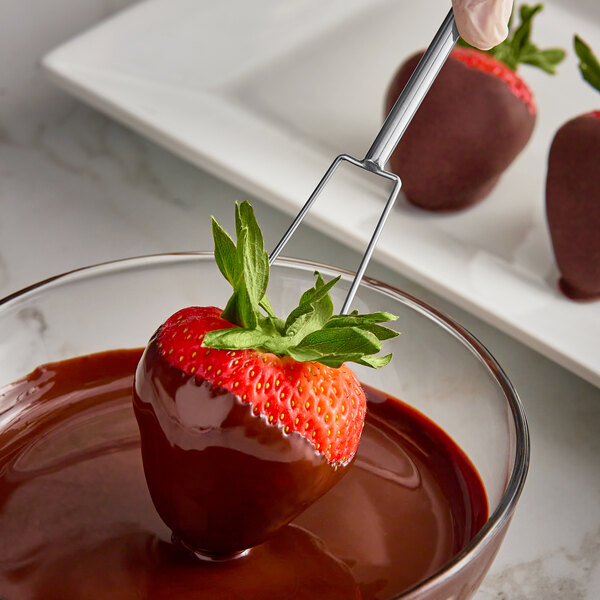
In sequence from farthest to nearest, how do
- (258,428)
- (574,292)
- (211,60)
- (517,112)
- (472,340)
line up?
(211,60) → (517,112) → (574,292) → (472,340) → (258,428)

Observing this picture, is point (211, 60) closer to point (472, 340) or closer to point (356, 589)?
point (472, 340)

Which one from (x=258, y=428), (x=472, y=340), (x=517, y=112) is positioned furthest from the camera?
(x=517, y=112)

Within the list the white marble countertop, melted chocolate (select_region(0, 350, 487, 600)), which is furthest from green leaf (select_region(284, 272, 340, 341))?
the white marble countertop

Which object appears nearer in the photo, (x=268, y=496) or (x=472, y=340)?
(x=268, y=496)

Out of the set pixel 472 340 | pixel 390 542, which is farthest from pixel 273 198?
pixel 390 542

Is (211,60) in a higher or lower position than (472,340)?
lower

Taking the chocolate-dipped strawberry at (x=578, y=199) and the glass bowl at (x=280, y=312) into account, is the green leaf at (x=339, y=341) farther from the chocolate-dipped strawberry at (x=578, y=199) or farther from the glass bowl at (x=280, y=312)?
the chocolate-dipped strawberry at (x=578, y=199)

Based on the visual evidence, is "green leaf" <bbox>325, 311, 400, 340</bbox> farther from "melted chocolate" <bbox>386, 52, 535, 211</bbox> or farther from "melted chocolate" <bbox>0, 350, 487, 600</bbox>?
"melted chocolate" <bbox>386, 52, 535, 211</bbox>
